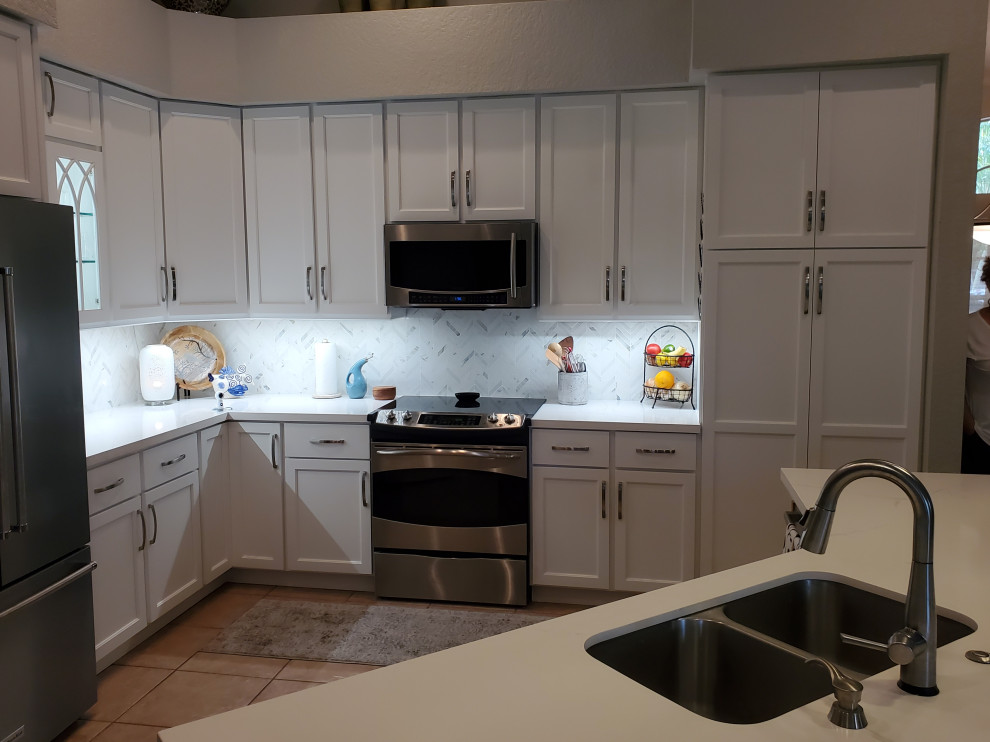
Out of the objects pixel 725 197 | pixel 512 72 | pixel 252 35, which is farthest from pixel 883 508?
pixel 252 35

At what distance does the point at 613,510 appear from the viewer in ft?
12.2

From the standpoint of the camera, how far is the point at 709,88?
342 cm

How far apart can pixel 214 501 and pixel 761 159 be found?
2846 millimetres

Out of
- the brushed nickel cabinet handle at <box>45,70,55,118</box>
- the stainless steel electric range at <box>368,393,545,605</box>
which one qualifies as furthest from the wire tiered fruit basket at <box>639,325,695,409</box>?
the brushed nickel cabinet handle at <box>45,70,55,118</box>

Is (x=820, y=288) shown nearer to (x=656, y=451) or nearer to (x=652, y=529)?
(x=656, y=451)

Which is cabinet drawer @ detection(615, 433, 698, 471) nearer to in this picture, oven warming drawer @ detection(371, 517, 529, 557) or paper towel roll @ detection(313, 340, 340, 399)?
oven warming drawer @ detection(371, 517, 529, 557)

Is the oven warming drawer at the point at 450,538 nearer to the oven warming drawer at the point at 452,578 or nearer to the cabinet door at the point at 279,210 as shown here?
the oven warming drawer at the point at 452,578

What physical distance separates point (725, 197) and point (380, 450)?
187cm

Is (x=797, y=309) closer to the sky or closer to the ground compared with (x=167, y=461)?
closer to the sky

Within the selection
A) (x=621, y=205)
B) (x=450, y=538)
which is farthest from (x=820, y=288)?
(x=450, y=538)

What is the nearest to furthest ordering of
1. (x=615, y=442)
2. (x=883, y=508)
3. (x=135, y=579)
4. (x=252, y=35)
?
(x=883, y=508), (x=135, y=579), (x=615, y=442), (x=252, y=35)

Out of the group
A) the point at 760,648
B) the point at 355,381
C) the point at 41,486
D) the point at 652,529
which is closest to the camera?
the point at 760,648

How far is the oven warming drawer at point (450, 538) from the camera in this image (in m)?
3.77

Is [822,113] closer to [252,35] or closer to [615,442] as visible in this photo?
[615,442]
